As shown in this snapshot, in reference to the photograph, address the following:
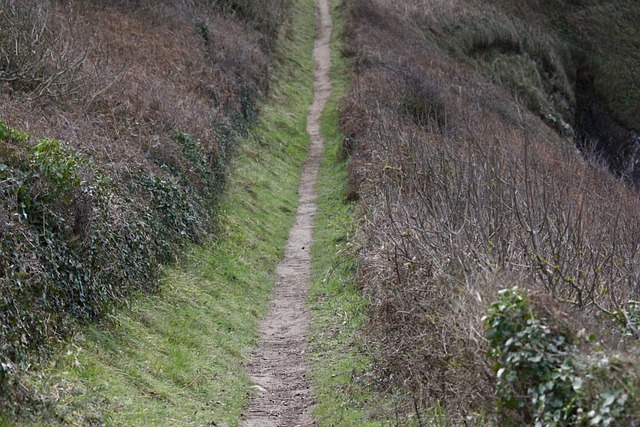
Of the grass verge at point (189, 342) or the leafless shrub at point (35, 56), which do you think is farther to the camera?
the leafless shrub at point (35, 56)

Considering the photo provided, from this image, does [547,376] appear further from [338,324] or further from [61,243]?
[338,324]

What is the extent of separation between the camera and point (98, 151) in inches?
536

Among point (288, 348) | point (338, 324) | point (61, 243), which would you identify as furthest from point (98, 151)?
point (338, 324)

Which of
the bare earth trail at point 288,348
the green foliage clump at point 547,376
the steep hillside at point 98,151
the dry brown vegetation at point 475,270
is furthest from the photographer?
the bare earth trail at point 288,348

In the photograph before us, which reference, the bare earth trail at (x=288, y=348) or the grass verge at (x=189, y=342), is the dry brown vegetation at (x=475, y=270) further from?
the grass verge at (x=189, y=342)

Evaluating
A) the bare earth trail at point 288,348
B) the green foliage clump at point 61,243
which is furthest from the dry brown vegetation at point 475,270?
the green foliage clump at point 61,243

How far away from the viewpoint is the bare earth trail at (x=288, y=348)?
10.2m

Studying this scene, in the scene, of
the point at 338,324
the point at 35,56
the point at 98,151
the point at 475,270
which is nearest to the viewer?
the point at 475,270

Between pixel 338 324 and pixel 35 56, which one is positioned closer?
pixel 338 324

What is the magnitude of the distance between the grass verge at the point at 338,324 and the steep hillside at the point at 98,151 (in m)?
2.66

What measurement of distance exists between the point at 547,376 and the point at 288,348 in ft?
22.2

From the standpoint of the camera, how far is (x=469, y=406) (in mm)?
7605

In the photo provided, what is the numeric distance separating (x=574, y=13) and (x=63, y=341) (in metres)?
51.2

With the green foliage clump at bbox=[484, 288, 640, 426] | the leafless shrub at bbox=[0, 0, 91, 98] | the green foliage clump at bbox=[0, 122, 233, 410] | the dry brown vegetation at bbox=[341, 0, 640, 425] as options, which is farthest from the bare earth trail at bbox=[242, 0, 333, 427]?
the leafless shrub at bbox=[0, 0, 91, 98]
